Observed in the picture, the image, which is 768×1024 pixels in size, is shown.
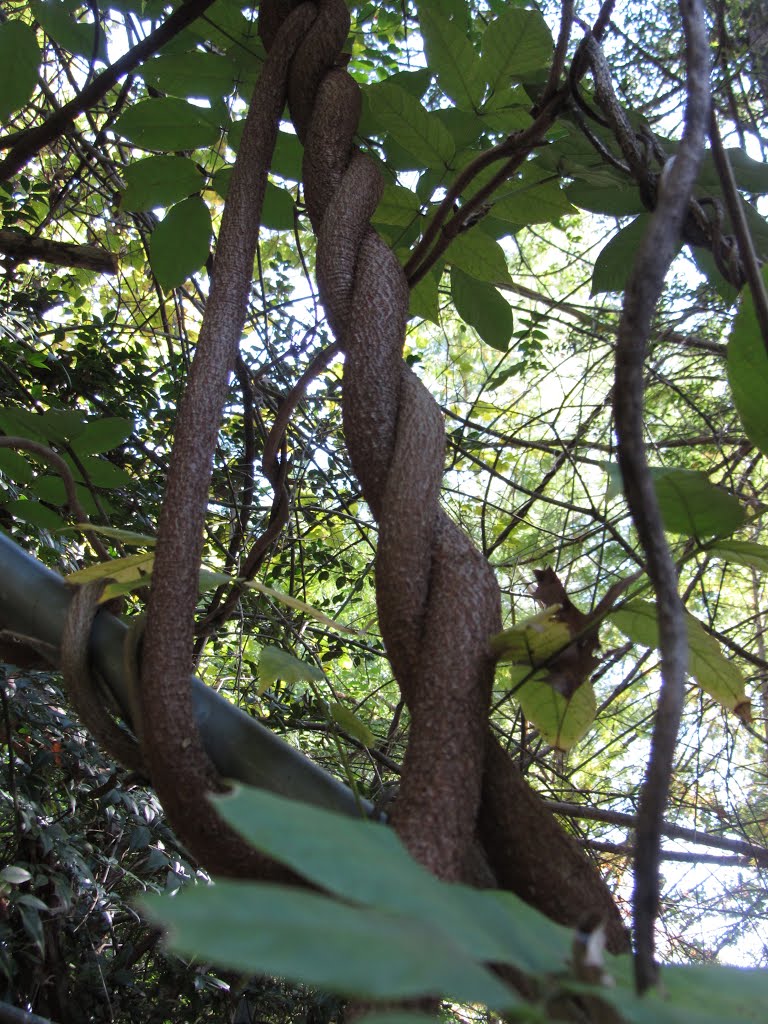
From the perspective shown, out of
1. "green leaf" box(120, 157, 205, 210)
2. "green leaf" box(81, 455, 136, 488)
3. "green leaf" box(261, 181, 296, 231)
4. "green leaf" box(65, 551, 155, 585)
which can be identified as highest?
"green leaf" box(261, 181, 296, 231)

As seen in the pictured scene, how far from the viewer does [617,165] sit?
2.02 feet

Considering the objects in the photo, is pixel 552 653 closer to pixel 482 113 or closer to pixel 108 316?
pixel 482 113

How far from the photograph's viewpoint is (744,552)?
0.46m

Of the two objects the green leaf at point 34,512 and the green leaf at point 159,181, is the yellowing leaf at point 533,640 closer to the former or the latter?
the green leaf at point 34,512

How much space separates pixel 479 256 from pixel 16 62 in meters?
0.48

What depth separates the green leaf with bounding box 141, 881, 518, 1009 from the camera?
0.14m

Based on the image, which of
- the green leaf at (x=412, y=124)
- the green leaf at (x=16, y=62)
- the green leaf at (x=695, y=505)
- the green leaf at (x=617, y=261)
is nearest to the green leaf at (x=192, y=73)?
the green leaf at (x=16, y=62)

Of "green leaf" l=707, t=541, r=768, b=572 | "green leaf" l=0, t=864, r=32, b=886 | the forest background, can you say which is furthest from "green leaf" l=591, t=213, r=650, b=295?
"green leaf" l=0, t=864, r=32, b=886

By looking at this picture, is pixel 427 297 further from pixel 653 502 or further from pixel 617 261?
pixel 653 502

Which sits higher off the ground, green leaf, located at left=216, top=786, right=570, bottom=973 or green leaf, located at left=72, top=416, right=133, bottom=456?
green leaf, located at left=72, top=416, right=133, bottom=456

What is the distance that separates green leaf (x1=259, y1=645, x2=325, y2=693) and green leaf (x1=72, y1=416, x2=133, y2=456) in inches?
14.1

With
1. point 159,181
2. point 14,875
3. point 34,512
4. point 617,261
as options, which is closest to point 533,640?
point 617,261

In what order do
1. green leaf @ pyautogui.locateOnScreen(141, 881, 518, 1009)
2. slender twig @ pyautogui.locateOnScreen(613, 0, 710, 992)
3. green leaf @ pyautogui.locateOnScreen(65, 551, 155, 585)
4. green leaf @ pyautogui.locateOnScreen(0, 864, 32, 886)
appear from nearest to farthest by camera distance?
green leaf @ pyautogui.locateOnScreen(141, 881, 518, 1009) → slender twig @ pyautogui.locateOnScreen(613, 0, 710, 992) → green leaf @ pyautogui.locateOnScreen(65, 551, 155, 585) → green leaf @ pyautogui.locateOnScreen(0, 864, 32, 886)

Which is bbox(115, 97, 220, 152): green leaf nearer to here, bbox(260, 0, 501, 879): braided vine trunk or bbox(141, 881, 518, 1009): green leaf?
bbox(260, 0, 501, 879): braided vine trunk
